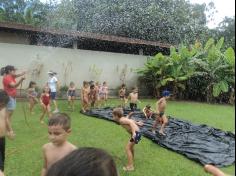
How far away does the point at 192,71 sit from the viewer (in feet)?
63.2

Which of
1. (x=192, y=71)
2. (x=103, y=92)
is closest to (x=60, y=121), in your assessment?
(x=103, y=92)

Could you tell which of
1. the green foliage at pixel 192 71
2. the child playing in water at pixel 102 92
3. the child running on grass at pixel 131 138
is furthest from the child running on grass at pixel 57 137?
the green foliage at pixel 192 71

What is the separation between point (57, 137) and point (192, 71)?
1606 cm

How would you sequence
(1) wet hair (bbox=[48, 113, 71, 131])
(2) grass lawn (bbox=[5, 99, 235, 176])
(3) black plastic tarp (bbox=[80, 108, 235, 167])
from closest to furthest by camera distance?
(1) wet hair (bbox=[48, 113, 71, 131])
(2) grass lawn (bbox=[5, 99, 235, 176])
(3) black plastic tarp (bbox=[80, 108, 235, 167])

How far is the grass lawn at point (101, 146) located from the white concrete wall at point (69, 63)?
3840mm

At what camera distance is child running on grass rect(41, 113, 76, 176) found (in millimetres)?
3635

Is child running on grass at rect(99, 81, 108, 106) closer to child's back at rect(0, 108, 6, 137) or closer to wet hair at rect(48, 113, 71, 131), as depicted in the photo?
child's back at rect(0, 108, 6, 137)

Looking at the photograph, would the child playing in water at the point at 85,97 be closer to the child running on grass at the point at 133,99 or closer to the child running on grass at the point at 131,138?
the child running on grass at the point at 133,99

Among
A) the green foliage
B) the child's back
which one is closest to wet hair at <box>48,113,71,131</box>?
the child's back

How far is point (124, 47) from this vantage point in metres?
22.7

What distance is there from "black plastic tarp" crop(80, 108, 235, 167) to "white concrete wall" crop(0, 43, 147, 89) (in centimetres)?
611

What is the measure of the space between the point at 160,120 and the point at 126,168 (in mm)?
3708

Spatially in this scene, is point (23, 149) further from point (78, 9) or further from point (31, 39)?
point (78, 9)

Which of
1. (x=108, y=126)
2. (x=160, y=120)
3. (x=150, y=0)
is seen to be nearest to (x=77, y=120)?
(x=108, y=126)
